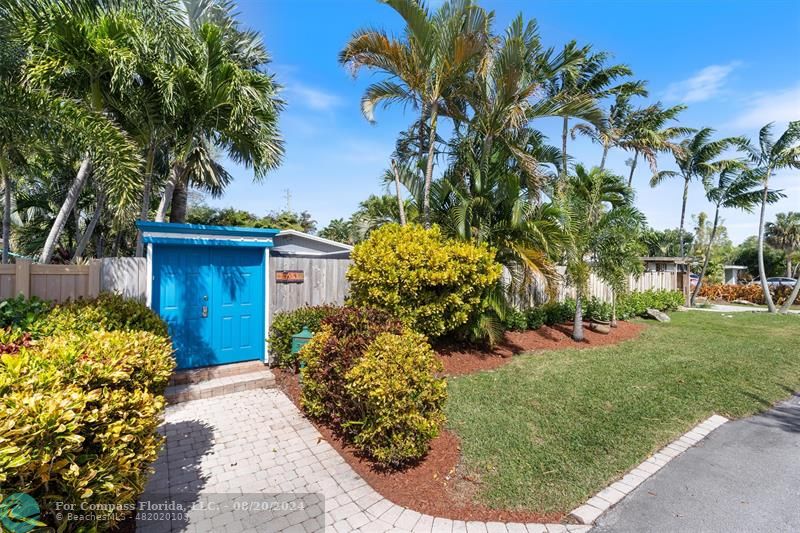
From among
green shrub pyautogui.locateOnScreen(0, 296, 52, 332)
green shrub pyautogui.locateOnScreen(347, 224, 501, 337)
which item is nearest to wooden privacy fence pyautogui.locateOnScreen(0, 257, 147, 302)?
green shrub pyautogui.locateOnScreen(0, 296, 52, 332)

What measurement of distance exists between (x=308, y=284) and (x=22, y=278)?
3.68 metres

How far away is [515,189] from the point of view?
269 inches

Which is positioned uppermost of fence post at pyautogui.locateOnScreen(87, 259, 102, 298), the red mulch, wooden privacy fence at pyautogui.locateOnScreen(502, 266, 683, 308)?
fence post at pyautogui.locateOnScreen(87, 259, 102, 298)

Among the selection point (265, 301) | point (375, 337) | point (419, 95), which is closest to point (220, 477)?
point (375, 337)

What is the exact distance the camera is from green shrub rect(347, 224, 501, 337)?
5.78 m

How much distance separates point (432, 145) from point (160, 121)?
482 centimetres

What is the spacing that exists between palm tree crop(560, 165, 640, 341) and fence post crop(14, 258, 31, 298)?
9.47m

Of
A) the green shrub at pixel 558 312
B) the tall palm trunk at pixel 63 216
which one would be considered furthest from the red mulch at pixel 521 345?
the tall palm trunk at pixel 63 216

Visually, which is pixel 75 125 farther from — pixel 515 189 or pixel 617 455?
pixel 617 455

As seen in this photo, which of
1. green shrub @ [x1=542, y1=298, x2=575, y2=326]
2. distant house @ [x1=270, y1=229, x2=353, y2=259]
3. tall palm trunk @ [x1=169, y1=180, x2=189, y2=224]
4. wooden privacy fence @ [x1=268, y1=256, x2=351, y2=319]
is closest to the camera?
wooden privacy fence @ [x1=268, y1=256, x2=351, y2=319]

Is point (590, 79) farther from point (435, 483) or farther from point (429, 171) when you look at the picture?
point (435, 483)

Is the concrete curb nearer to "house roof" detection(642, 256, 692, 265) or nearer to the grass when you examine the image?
the grass

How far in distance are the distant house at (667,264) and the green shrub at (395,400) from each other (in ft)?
64.1

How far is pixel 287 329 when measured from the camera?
5832mm
